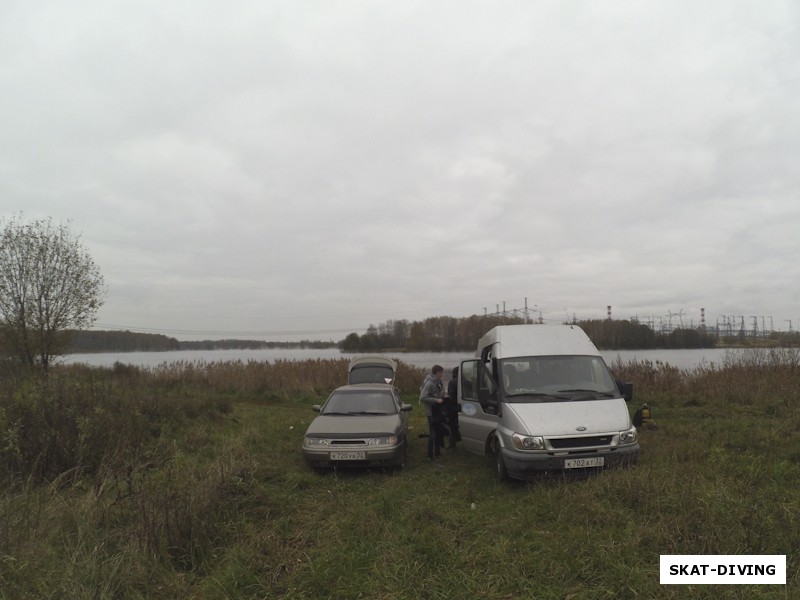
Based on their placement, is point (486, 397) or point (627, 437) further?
point (486, 397)

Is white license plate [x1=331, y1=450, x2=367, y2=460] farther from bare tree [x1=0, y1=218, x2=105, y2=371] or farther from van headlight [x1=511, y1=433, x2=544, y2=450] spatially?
bare tree [x1=0, y1=218, x2=105, y2=371]

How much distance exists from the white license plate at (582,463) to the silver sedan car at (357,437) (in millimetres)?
2775

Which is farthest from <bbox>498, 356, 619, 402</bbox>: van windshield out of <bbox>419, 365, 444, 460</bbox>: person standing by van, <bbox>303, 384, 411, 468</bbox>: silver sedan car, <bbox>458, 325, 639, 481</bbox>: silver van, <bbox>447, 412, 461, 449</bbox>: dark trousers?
<bbox>447, 412, 461, 449</bbox>: dark trousers

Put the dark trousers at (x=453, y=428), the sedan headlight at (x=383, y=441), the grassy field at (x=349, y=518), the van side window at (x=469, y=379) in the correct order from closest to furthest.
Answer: the grassy field at (x=349, y=518) → the sedan headlight at (x=383, y=441) → the van side window at (x=469, y=379) → the dark trousers at (x=453, y=428)

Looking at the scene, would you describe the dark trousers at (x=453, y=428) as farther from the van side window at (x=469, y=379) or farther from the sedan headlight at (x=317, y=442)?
the sedan headlight at (x=317, y=442)

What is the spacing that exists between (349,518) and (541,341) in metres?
4.39

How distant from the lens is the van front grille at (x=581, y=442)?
6266 millimetres

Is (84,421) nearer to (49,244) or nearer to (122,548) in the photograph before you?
(122,548)

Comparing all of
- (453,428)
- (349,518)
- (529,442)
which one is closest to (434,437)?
(453,428)

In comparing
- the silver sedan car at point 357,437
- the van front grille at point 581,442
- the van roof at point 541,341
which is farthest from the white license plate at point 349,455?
the van front grille at point 581,442

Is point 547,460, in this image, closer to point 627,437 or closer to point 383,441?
point 627,437

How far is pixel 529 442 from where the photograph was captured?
6.26m

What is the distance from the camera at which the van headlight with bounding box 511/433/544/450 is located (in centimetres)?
623

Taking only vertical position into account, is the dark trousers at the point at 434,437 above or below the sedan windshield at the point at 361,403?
below
